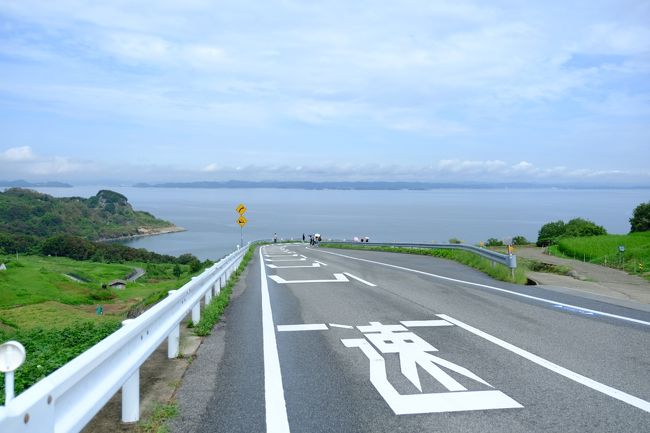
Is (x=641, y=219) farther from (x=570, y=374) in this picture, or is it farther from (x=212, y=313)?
(x=570, y=374)

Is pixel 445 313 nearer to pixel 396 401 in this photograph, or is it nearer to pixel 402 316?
pixel 402 316

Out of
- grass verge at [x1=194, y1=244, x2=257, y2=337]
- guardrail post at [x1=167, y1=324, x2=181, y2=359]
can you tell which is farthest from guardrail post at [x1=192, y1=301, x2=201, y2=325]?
guardrail post at [x1=167, y1=324, x2=181, y2=359]

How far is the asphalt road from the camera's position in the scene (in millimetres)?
4809

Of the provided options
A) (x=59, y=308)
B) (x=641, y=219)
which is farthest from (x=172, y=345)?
(x=641, y=219)

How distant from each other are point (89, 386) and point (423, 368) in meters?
3.75

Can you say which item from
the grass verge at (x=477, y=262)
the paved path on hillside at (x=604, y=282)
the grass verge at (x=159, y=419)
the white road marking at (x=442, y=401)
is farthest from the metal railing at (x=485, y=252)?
the grass verge at (x=159, y=419)

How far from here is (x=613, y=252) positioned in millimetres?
28000

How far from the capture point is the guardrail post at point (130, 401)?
15.2 feet

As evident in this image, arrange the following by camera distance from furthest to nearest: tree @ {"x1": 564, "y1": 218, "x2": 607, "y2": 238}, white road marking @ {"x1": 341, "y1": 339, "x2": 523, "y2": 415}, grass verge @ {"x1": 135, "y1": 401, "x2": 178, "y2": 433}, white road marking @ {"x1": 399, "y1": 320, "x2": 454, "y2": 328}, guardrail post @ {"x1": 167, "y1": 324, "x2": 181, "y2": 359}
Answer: tree @ {"x1": 564, "y1": 218, "x2": 607, "y2": 238}
white road marking @ {"x1": 399, "y1": 320, "x2": 454, "y2": 328}
guardrail post @ {"x1": 167, "y1": 324, "x2": 181, "y2": 359}
white road marking @ {"x1": 341, "y1": 339, "x2": 523, "y2": 415}
grass verge @ {"x1": 135, "y1": 401, "x2": 178, "y2": 433}

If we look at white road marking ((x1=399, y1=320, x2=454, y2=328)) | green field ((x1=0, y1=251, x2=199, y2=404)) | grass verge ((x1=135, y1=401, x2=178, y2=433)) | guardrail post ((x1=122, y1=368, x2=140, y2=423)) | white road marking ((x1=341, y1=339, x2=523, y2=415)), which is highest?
guardrail post ((x1=122, y1=368, x2=140, y2=423))

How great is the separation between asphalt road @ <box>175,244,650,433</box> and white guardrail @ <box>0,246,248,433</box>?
64cm

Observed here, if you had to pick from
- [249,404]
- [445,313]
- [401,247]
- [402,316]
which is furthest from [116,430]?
[401,247]

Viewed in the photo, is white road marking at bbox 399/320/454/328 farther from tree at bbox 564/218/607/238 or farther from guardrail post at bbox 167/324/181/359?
tree at bbox 564/218/607/238

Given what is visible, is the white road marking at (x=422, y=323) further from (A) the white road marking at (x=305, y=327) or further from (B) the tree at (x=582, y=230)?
(B) the tree at (x=582, y=230)
